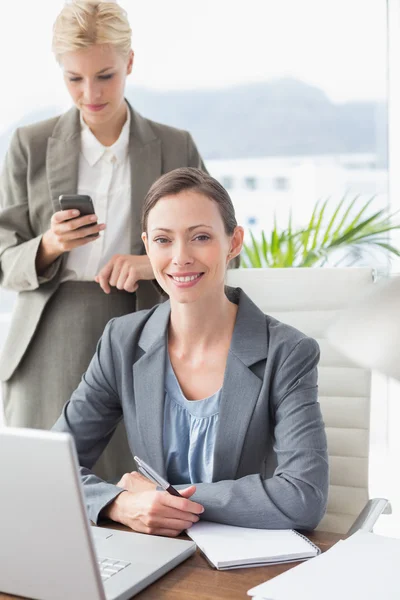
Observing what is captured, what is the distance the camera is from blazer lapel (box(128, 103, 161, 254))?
2.18 m

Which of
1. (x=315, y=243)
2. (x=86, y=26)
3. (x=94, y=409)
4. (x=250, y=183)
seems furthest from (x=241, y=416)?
(x=250, y=183)

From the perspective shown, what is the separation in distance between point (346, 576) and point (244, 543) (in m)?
0.25

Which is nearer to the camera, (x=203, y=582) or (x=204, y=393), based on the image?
(x=203, y=582)

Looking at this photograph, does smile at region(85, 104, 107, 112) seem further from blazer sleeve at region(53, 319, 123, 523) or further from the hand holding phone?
blazer sleeve at region(53, 319, 123, 523)

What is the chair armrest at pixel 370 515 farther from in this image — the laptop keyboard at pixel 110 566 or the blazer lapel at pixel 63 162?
the blazer lapel at pixel 63 162

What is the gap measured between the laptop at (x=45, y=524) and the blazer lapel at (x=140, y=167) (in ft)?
3.91

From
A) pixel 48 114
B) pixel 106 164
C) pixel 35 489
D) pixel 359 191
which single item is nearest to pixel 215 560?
pixel 35 489

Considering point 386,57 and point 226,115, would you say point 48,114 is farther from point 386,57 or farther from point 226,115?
point 386,57

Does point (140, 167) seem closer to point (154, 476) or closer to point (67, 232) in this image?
point (67, 232)

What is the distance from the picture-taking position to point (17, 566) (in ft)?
3.59

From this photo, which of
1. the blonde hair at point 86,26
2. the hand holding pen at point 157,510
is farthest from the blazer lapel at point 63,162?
the hand holding pen at point 157,510

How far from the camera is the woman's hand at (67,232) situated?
2000 millimetres

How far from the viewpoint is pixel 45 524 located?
1.02m

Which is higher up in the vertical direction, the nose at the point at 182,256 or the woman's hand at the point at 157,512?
the nose at the point at 182,256
